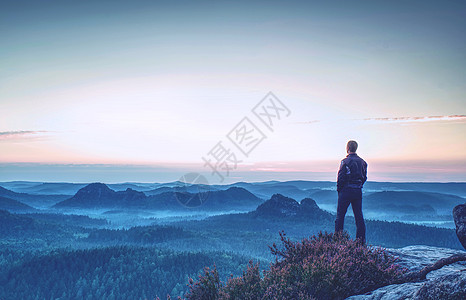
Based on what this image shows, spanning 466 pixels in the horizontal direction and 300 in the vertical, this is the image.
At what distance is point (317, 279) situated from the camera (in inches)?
364

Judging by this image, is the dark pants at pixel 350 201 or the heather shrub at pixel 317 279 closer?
the heather shrub at pixel 317 279

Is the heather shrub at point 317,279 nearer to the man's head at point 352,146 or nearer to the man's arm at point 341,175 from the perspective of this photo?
the man's arm at point 341,175

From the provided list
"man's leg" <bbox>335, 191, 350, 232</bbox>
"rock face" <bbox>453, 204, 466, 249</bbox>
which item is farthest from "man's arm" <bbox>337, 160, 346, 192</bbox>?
"rock face" <bbox>453, 204, 466, 249</bbox>

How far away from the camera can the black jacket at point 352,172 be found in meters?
13.5

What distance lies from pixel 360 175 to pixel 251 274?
22.6ft

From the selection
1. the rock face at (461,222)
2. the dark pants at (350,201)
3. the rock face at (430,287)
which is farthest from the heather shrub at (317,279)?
the dark pants at (350,201)

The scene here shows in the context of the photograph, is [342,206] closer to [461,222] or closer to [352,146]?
[352,146]

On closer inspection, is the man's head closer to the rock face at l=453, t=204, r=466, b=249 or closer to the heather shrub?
the rock face at l=453, t=204, r=466, b=249

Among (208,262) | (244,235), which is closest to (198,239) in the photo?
(244,235)

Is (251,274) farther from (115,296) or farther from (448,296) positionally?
(115,296)

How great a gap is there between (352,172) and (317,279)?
231 inches

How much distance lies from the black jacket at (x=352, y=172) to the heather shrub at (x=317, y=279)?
3.50m

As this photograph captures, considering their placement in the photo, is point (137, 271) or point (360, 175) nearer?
point (360, 175)

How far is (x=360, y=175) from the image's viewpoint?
44.4 feet
